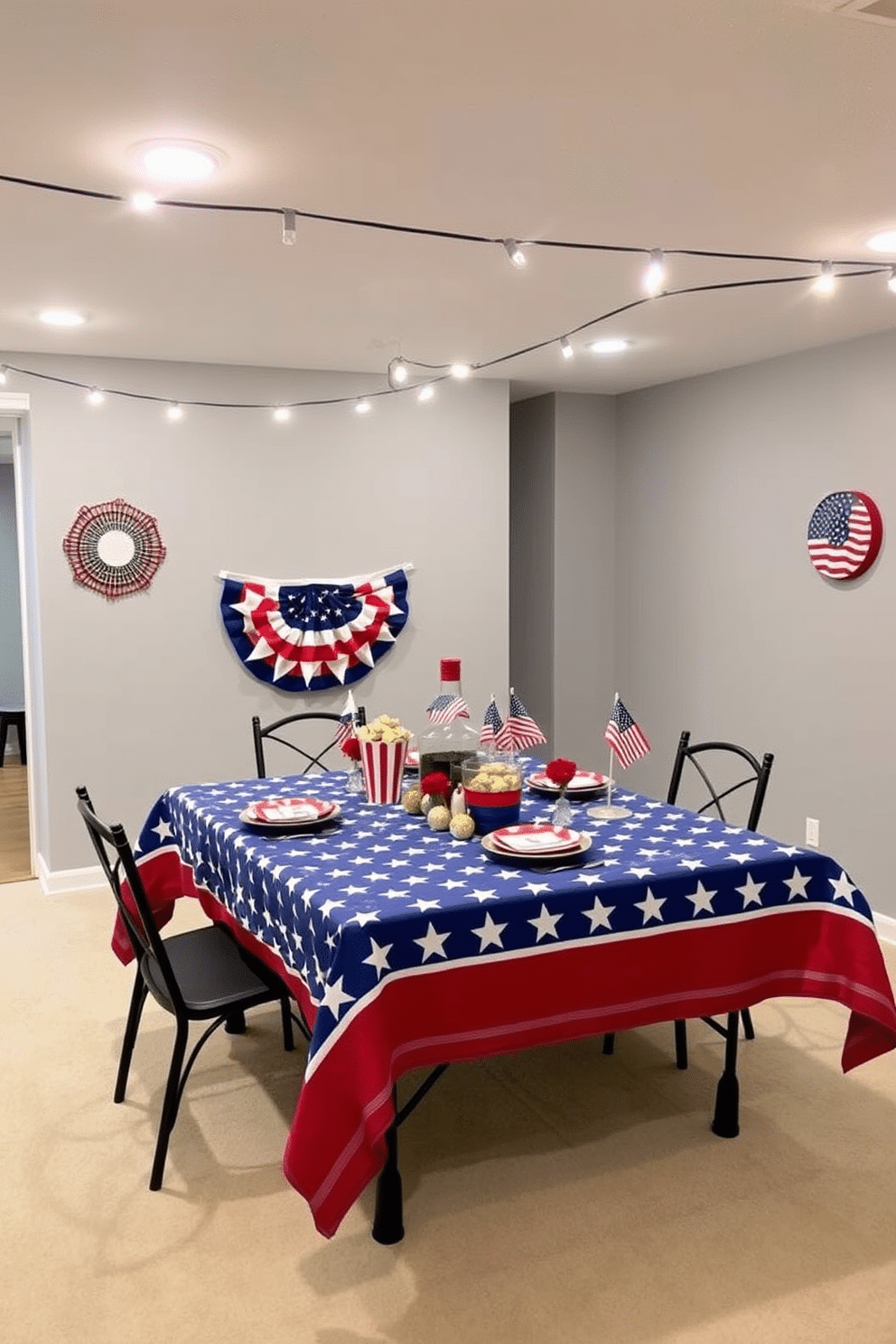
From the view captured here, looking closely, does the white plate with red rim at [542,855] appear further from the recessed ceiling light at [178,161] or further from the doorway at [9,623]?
the doorway at [9,623]

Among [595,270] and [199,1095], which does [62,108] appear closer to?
[595,270]

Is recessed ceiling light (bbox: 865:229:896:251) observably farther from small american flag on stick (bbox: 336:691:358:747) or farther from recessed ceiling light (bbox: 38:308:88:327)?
recessed ceiling light (bbox: 38:308:88:327)

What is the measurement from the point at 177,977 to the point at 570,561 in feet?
11.9

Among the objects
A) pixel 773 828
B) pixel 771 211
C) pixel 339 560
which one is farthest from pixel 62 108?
pixel 773 828

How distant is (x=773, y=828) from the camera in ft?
16.1

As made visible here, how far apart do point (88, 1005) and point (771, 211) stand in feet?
9.89

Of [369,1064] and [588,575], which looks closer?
[369,1064]

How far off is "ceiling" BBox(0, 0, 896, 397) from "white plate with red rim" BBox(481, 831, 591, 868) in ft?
4.74

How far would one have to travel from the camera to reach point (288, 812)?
2914mm

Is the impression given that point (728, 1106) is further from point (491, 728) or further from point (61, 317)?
point (61, 317)

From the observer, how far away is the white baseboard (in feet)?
15.9

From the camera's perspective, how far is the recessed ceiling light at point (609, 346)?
442cm

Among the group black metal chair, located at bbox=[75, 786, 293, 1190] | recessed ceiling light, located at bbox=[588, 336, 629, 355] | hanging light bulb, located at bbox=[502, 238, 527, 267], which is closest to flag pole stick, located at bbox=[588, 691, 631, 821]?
black metal chair, located at bbox=[75, 786, 293, 1190]

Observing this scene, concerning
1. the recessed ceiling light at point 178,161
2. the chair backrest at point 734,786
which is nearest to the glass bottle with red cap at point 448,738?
the chair backrest at point 734,786
